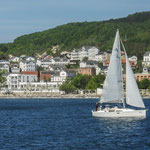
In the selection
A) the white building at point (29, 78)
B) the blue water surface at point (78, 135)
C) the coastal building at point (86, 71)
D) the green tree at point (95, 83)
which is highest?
the coastal building at point (86, 71)

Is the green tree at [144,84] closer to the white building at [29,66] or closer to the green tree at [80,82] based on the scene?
the green tree at [80,82]

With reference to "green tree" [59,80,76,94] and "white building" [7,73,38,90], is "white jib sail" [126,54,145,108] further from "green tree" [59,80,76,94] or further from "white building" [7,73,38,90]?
"white building" [7,73,38,90]

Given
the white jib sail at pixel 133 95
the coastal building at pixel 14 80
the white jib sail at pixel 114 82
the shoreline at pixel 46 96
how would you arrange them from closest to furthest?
the white jib sail at pixel 133 95
the white jib sail at pixel 114 82
the shoreline at pixel 46 96
the coastal building at pixel 14 80

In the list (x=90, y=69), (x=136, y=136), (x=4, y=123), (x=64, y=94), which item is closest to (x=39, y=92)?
(x=64, y=94)

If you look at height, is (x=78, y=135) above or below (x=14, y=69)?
below

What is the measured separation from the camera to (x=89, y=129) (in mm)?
42969

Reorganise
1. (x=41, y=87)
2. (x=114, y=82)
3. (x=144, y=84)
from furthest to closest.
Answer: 1. (x=41, y=87)
2. (x=144, y=84)
3. (x=114, y=82)

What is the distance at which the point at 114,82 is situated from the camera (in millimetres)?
49469

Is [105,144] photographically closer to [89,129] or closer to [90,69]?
[89,129]

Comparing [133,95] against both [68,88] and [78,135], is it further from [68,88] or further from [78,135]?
[68,88]

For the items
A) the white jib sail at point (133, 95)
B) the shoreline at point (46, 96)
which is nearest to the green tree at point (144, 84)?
the shoreline at point (46, 96)

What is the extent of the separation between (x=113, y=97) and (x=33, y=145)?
16.0 metres

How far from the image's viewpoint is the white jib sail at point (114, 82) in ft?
162

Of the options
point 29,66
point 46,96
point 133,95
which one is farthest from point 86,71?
point 133,95
